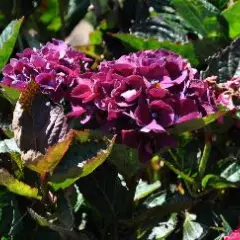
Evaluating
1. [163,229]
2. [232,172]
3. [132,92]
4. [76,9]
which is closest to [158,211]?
[163,229]

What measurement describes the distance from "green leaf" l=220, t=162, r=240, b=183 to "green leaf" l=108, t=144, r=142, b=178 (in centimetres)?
20

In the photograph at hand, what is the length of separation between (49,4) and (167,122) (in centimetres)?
70

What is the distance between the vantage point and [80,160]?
1.11 m

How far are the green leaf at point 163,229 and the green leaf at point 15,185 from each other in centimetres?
29

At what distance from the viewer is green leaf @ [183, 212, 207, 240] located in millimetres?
1289

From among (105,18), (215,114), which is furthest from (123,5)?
(215,114)

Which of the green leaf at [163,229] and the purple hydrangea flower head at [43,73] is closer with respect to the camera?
the purple hydrangea flower head at [43,73]

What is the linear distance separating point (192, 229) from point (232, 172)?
0.46 ft

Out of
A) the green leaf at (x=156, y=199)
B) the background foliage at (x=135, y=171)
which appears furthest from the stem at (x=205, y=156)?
the green leaf at (x=156, y=199)

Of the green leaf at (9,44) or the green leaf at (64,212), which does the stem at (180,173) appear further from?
the green leaf at (9,44)

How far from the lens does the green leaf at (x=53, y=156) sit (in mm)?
1050

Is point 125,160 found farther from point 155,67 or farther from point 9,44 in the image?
point 9,44

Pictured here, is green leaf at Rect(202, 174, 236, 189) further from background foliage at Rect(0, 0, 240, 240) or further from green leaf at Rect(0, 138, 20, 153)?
green leaf at Rect(0, 138, 20, 153)

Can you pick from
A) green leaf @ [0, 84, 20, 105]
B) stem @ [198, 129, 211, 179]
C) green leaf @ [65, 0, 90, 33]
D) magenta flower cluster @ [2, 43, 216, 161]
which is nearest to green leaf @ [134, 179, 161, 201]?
stem @ [198, 129, 211, 179]
